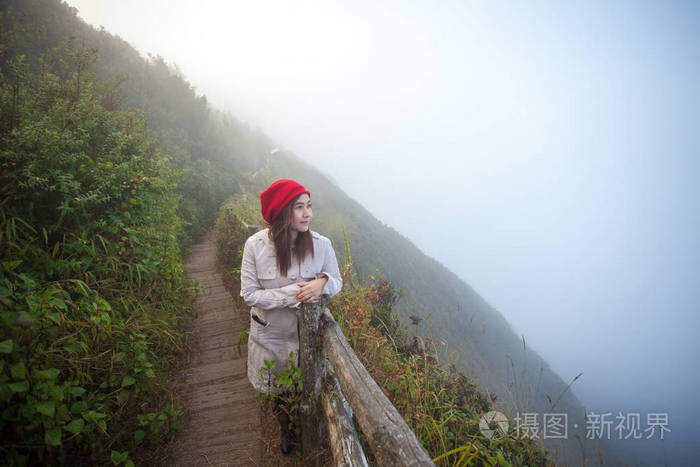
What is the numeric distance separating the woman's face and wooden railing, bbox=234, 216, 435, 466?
0.63m

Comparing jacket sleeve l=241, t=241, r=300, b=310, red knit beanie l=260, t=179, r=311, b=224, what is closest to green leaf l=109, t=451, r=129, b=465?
jacket sleeve l=241, t=241, r=300, b=310

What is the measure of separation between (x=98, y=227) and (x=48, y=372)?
2.47 meters

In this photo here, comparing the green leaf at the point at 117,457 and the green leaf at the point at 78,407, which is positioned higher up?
the green leaf at the point at 78,407

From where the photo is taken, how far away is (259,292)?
2260mm

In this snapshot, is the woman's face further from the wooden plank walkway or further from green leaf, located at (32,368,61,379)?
the wooden plank walkway

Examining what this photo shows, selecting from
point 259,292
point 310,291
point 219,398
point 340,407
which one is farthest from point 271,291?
point 219,398

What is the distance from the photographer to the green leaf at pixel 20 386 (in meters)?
1.55

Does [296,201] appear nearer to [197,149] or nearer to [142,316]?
[142,316]

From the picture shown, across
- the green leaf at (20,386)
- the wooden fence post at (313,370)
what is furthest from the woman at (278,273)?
the green leaf at (20,386)

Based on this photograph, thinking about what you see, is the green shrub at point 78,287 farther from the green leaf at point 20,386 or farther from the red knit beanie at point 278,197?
the red knit beanie at point 278,197

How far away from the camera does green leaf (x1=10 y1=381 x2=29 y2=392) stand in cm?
155

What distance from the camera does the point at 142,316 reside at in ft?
11.3

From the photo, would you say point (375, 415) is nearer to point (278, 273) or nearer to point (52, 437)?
point (278, 273)

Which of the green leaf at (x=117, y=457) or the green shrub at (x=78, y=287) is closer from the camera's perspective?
the green shrub at (x=78, y=287)
